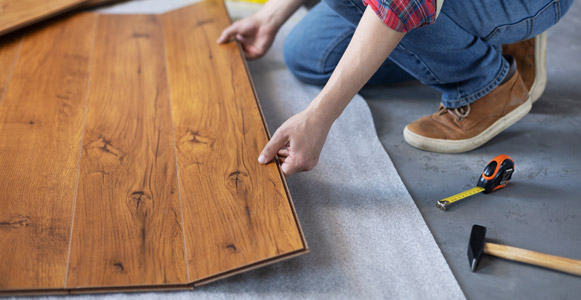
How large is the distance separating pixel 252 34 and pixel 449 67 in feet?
2.76

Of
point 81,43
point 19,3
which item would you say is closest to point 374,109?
point 81,43

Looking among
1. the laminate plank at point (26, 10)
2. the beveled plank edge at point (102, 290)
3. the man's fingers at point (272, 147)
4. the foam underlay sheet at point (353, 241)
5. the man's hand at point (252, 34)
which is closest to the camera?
the beveled plank edge at point (102, 290)

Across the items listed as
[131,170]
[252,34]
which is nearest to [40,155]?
[131,170]

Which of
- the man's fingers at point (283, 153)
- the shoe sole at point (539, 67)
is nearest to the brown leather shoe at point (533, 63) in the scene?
the shoe sole at point (539, 67)

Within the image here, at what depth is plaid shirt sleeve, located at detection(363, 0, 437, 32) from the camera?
4.13 ft

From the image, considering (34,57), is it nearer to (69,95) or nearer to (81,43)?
(81,43)

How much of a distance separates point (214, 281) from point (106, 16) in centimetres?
166

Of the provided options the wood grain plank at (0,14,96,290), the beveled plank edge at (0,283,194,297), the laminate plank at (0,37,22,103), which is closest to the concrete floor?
the beveled plank edge at (0,283,194,297)

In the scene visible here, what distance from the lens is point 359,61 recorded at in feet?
4.39

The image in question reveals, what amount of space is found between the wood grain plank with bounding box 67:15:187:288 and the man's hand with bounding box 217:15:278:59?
0.29 meters

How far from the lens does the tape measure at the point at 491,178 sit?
62.8 inches

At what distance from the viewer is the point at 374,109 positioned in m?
2.09

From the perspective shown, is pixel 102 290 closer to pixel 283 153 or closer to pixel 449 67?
pixel 283 153

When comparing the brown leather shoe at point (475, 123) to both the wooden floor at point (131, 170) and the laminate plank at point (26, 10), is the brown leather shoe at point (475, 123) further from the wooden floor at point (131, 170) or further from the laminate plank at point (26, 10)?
the laminate plank at point (26, 10)
